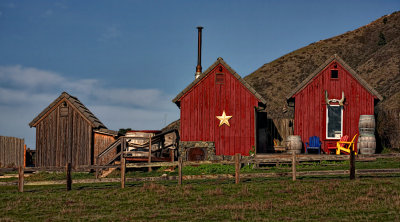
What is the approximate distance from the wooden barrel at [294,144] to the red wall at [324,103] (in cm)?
134

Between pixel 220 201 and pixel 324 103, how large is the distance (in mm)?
18094

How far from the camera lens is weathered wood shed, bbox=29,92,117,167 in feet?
112

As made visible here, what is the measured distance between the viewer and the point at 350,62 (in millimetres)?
97562

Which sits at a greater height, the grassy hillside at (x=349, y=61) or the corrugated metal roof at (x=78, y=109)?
the grassy hillside at (x=349, y=61)

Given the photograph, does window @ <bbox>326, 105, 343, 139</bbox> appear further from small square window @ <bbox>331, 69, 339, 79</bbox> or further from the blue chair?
small square window @ <bbox>331, 69, 339, 79</bbox>

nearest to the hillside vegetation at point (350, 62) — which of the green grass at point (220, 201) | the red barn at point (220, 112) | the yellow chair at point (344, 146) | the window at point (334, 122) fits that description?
the window at point (334, 122)

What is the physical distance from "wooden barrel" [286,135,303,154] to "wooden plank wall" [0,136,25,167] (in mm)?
22325

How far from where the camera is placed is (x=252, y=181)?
73.7 ft

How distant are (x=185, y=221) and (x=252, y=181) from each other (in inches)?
347

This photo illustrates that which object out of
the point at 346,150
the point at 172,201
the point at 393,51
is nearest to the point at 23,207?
the point at 172,201

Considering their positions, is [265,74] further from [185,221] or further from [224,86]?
[185,221]

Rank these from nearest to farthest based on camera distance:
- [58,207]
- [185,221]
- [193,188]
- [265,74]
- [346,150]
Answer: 1. [185,221]
2. [58,207]
3. [193,188]
4. [346,150]
5. [265,74]

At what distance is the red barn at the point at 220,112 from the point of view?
32594 millimetres

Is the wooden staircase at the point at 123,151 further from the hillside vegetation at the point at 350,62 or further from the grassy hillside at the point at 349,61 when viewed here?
the grassy hillside at the point at 349,61
